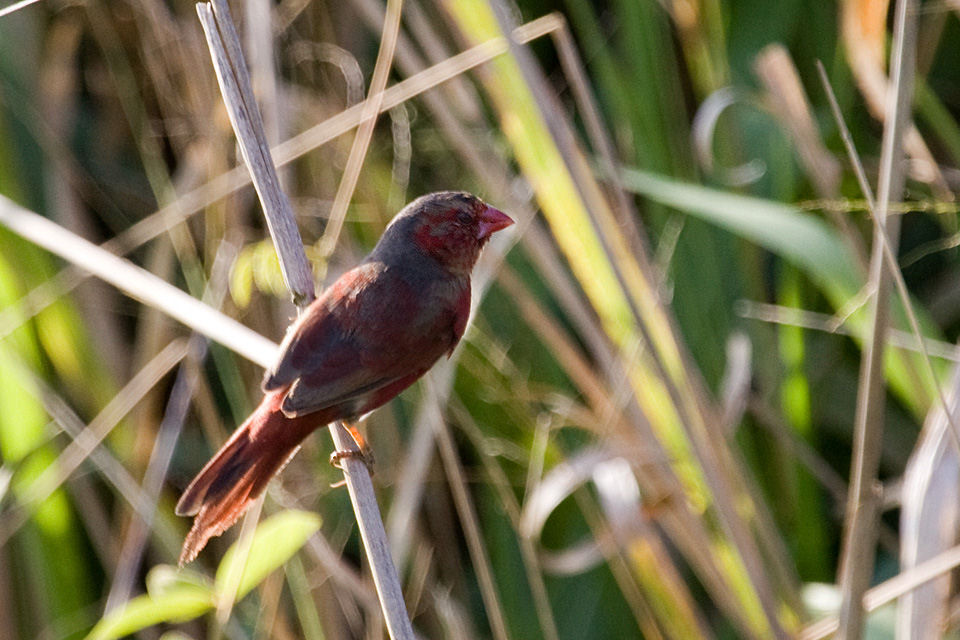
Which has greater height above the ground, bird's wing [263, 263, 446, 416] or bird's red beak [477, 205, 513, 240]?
bird's red beak [477, 205, 513, 240]

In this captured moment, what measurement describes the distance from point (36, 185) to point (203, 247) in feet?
1.45

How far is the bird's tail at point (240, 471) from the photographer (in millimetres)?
1824

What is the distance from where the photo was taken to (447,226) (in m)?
2.22

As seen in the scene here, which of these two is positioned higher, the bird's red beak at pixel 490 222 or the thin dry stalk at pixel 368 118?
the thin dry stalk at pixel 368 118

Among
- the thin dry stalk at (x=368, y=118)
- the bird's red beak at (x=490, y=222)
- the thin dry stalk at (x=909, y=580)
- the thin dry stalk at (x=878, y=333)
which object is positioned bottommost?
the thin dry stalk at (x=909, y=580)

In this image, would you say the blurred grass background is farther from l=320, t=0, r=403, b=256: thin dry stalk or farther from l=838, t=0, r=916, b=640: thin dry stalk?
l=838, t=0, r=916, b=640: thin dry stalk

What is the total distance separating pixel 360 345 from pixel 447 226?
37cm

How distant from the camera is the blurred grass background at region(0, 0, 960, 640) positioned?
2.10 meters

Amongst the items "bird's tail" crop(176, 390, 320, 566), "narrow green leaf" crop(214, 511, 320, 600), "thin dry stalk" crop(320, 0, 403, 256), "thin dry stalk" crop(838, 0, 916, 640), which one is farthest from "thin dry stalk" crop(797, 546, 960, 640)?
"thin dry stalk" crop(320, 0, 403, 256)

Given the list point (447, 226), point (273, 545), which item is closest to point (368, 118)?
point (447, 226)

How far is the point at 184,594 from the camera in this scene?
145 cm

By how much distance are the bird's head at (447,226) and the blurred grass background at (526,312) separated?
7cm

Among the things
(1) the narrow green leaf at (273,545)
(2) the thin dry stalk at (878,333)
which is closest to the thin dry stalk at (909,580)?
(2) the thin dry stalk at (878,333)

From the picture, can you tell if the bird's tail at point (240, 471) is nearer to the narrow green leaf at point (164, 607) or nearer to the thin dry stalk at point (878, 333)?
the narrow green leaf at point (164, 607)
